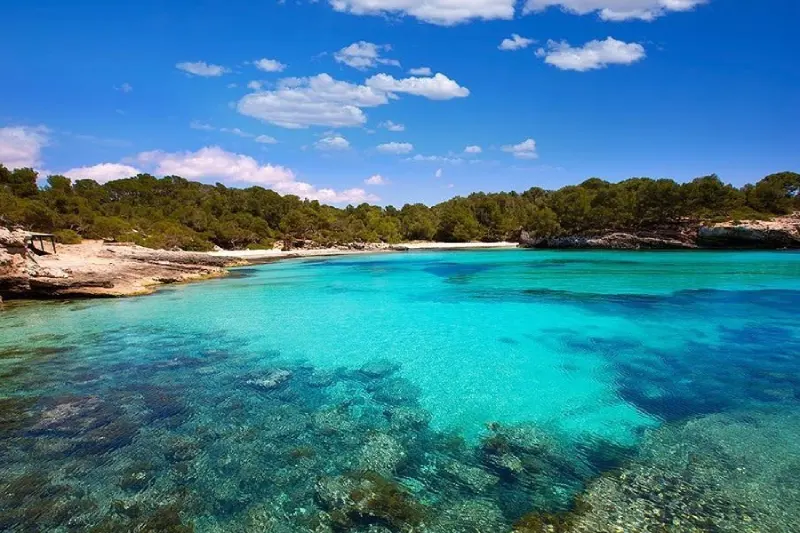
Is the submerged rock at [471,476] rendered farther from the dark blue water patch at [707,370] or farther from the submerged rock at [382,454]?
the dark blue water patch at [707,370]

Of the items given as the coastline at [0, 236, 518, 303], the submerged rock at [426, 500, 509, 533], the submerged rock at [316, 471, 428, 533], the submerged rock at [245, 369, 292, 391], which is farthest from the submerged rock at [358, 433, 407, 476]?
the coastline at [0, 236, 518, 303]

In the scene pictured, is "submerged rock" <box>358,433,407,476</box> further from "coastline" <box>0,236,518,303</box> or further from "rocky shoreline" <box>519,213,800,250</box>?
"rocky shoreline" <box>519,213,800,250</box>

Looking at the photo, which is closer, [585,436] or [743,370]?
[585,436]

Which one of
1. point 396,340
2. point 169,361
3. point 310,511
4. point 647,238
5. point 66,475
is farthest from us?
point 647,238

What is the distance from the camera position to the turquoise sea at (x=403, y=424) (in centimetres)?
522

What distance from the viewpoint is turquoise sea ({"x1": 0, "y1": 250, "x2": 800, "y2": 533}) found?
205 inches

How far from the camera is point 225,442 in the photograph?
23.1 ft

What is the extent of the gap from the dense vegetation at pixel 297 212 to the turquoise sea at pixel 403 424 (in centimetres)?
4224

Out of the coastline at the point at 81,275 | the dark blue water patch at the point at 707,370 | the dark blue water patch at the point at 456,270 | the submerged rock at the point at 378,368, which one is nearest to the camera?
the dark blue water patch at the point at 707,370

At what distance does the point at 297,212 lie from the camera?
81625mm

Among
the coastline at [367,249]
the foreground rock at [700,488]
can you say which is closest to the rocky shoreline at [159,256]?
the coastline at [367,249]

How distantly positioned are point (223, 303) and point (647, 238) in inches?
2686

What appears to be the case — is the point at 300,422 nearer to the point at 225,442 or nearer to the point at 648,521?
the point at 225,442

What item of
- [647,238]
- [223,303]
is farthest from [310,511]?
[647,238]
